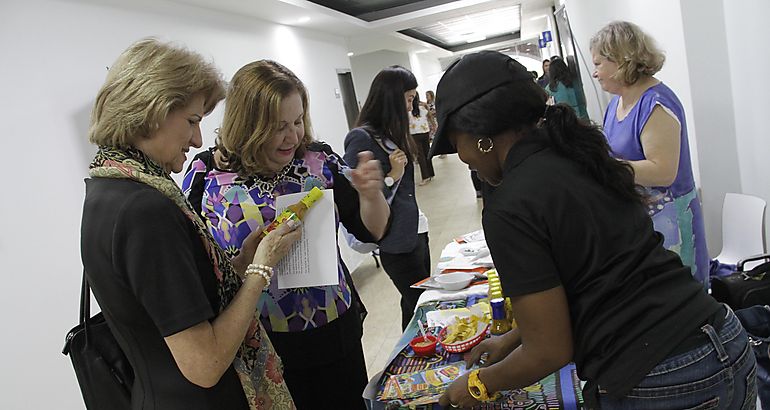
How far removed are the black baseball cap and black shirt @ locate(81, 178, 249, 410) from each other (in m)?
0.58

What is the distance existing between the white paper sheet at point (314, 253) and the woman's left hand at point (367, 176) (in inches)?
7.2

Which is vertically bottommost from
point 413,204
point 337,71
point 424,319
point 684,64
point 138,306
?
point 424,319

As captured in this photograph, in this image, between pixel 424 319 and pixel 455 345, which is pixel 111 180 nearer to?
pixel 455 345

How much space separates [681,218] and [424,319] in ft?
3.83

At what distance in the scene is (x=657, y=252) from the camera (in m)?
1.15

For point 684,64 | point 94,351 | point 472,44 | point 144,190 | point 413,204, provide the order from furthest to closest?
1. point 472,44
2. point 684,64
3. point 413,204
4. point 94,351
5. point 144,190

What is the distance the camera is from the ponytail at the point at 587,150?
1117 mm

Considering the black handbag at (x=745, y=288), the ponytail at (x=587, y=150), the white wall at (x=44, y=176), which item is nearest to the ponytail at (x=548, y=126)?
the ponytail at (x=587, y=150)

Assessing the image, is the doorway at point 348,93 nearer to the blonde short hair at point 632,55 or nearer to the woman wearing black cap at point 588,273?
the blonde short hair at point 632,55

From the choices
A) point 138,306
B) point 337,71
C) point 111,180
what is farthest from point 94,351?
point 337,71

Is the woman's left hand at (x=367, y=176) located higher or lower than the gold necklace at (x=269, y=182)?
lower

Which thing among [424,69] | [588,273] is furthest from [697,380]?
[424,69]

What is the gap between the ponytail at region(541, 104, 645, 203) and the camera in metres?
1.12

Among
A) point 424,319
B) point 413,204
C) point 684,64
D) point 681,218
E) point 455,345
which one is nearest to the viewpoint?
point 455,345
